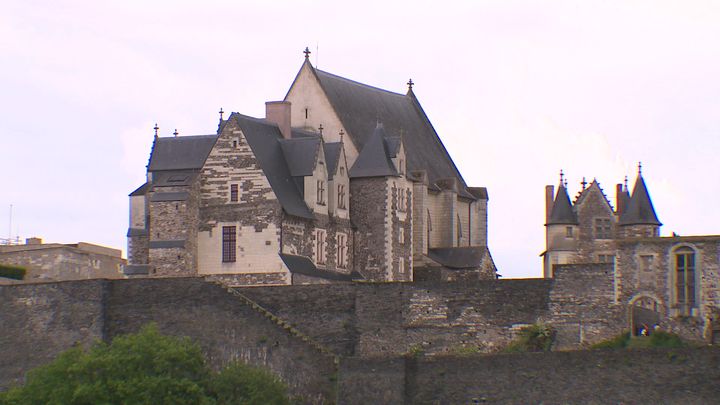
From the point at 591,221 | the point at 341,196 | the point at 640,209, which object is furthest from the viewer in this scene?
the point at 591,221

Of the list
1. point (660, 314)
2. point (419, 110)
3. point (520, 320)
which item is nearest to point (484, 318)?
point (520, 320)

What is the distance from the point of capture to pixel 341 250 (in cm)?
7556

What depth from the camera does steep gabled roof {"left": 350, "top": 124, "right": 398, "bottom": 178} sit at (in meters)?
76.6

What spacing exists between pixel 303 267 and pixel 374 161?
798 cm

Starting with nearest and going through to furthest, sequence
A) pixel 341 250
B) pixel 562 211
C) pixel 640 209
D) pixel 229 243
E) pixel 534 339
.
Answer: pixel 534 339 → pixel 229 243 → pixel 341 250 → pixel 640 209 → pixel 562 211

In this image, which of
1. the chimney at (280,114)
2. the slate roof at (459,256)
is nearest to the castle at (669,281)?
the chimney at (280,114)

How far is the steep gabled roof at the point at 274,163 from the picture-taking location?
7144cm

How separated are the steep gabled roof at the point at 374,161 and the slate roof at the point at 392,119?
101cm

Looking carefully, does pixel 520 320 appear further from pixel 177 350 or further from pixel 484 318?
pixel 177 350

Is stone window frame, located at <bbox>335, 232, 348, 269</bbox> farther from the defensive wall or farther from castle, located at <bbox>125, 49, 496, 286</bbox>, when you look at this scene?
the defensive wall

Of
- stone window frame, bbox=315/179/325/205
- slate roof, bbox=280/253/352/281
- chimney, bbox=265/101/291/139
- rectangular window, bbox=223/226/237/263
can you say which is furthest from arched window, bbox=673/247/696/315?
chimney, bbox=265/101/291/139

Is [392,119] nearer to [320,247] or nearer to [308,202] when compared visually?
[308,202]

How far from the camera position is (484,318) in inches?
2402

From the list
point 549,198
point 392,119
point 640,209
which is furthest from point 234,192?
point 549,198
